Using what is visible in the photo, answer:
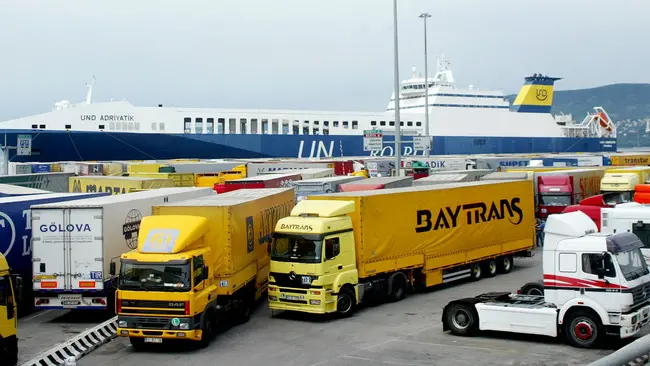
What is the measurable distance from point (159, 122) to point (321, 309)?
50.1 metres

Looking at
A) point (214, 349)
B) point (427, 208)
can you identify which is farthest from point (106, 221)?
point (427, 208)

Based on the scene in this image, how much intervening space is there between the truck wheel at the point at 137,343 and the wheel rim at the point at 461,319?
561cm

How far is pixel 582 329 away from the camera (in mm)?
11641

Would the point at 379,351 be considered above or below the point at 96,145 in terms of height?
below

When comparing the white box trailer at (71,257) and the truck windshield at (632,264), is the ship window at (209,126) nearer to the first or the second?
the white box trailer at (71,257)

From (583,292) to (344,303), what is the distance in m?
5.10

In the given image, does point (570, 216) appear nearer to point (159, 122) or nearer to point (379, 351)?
point (379, 351)

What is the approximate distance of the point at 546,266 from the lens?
12.1 meters

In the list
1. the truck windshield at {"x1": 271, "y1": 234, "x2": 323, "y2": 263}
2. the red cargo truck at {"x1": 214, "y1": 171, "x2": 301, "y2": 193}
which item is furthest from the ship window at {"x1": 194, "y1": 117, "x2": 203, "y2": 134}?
the truck windshield at {"x1": 271, "y1": 234, "x2": 323, "y2": 263}

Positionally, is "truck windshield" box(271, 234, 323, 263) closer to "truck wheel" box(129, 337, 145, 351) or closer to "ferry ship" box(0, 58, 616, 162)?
"truck wheel" box(129, 337, 145, 351)

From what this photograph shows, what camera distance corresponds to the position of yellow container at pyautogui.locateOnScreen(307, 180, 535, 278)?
1596 centimetres

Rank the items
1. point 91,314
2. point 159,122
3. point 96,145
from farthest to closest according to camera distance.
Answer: point 159,122
point 96,145
point 91,314

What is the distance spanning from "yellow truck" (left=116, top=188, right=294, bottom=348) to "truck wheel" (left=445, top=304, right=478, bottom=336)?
4241 millimetres

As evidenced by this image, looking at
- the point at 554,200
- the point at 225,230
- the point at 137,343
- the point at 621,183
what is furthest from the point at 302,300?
the point at 621,183
